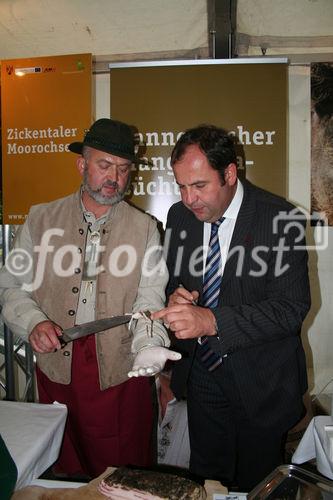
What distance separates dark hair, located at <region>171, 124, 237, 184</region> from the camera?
1.75 metres

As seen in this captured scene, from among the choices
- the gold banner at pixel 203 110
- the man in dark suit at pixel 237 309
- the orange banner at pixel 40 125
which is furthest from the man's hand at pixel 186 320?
the orange banner at pixel 40 125

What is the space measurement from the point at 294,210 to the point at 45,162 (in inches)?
80.3

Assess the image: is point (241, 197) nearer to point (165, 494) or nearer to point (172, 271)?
point (172, 271)

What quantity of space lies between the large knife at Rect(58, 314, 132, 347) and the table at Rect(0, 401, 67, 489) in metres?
0.30

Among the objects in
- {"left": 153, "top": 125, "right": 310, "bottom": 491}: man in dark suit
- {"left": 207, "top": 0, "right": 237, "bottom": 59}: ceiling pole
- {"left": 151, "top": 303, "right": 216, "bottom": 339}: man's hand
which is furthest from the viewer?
{"left": 207, "top": 0, "right": 237, "bottom": 59}: ceiling pole

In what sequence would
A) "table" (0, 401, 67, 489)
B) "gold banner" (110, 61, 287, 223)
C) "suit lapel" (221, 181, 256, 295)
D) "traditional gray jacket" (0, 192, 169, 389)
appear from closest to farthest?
"table" (0, 401, 67, 489)
"suit lapel" (221, 181, 256, 295)
"traditional gray jacket" (0, 192, 169, 389)
"gold banner" (110, 61, 287, 223)

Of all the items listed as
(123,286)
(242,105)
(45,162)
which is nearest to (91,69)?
(45,162)

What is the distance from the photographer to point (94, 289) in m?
2.05

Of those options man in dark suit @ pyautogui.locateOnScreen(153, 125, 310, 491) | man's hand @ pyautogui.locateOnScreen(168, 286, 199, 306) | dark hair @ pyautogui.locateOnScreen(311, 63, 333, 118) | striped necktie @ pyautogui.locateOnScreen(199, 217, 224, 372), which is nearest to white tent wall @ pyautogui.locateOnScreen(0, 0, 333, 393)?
dark hair @ pyautogui.locateOnScreen(311, 63, 333, 118)

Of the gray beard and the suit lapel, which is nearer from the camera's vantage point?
the suit lapel

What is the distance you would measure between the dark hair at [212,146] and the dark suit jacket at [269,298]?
0.20 meters

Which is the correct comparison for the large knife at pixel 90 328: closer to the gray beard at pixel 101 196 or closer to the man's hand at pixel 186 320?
the man's hand at pixel 186 320

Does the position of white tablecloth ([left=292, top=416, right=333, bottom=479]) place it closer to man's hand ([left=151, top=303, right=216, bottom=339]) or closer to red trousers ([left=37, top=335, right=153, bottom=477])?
man's hand ([left=151, top=303, right=216, bottom=339])

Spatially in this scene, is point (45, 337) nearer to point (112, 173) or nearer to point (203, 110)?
point (112, 173)
